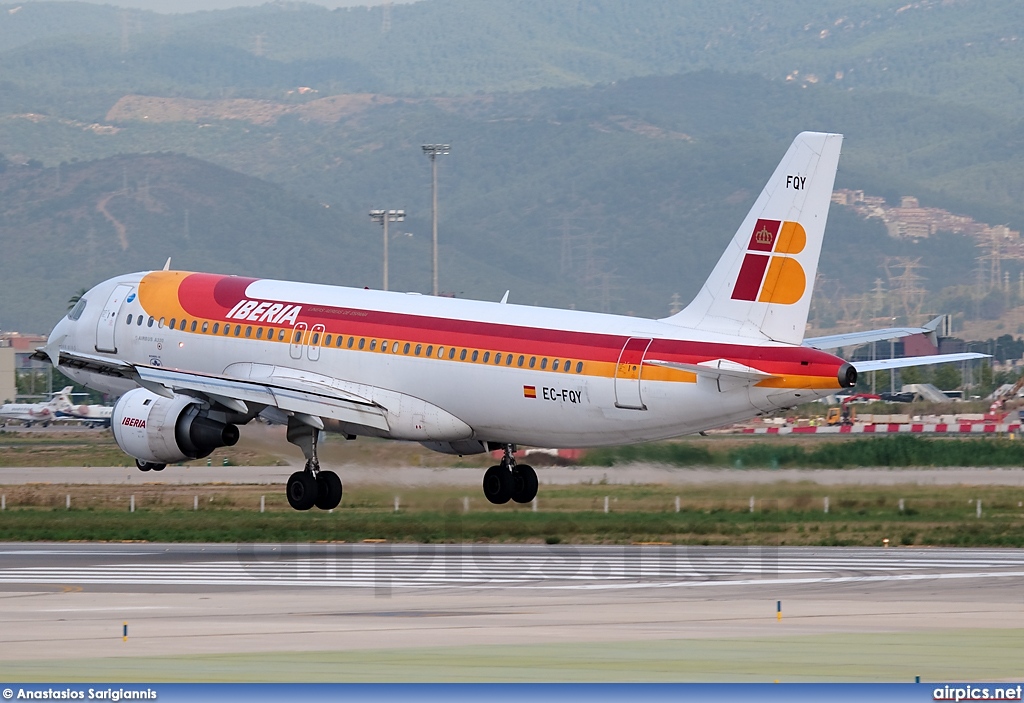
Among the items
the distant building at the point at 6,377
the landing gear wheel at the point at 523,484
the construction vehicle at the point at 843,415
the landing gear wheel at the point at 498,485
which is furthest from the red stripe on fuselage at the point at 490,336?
the distant building at the point at 6,377

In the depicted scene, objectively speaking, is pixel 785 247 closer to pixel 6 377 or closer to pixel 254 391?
pixel 254 391

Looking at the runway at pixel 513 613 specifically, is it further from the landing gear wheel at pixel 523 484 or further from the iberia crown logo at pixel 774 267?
the iberia crown logo at pixel 774 267

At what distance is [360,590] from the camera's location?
33.8 m

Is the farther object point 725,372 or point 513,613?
point 725,372

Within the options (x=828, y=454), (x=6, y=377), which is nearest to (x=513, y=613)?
(x=828, y=454)

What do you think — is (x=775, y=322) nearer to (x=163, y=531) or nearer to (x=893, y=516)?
(x=893, y=516)

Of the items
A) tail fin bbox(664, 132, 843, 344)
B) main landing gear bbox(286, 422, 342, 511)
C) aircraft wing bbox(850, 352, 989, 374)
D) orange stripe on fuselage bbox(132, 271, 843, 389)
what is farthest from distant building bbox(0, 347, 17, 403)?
tail fin bbox(664, 132, 843, 344)

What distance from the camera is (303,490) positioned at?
45.6 m

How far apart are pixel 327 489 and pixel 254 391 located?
3376 mm

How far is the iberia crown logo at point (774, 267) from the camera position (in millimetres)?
38906

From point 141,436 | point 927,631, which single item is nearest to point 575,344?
point 141,436

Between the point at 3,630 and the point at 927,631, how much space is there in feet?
48.9

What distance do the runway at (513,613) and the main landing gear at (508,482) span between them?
245 centimetres

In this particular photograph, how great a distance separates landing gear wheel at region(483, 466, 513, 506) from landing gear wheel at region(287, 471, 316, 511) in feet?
15.3
